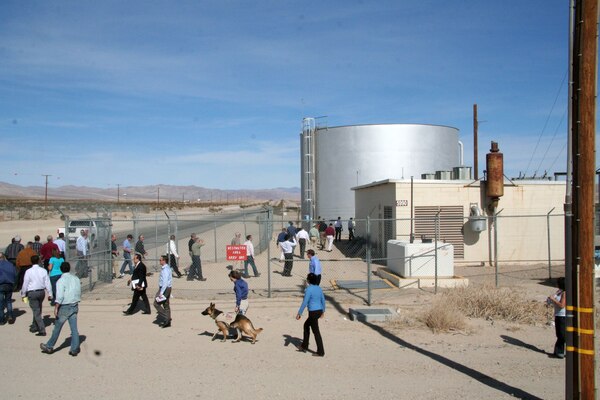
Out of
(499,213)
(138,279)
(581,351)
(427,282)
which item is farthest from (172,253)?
(581,351)

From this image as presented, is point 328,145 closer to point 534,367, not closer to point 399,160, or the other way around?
point 399,160

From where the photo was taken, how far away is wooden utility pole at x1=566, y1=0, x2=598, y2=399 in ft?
17.8

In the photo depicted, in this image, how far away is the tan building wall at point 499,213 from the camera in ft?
63.0

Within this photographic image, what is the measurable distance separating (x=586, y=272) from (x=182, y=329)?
722cm

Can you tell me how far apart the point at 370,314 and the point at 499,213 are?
35.9 ft

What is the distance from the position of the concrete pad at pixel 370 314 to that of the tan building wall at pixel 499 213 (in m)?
8.01

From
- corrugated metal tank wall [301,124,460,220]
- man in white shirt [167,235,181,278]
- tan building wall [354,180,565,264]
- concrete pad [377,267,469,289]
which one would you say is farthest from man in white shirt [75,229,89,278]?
corrugated metal tank wall [301,124,460,220]

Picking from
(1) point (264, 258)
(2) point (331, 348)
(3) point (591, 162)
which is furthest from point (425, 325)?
(1) point (264, 258)

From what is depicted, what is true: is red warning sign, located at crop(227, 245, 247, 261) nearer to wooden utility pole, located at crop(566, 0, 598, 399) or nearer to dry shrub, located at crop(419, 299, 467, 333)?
dry shrub, located at crop(419, 299, 467, 333)

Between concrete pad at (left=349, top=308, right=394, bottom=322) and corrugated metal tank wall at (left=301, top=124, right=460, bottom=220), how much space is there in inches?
1056

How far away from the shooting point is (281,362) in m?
8.01

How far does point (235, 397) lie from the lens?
6562 millimetres


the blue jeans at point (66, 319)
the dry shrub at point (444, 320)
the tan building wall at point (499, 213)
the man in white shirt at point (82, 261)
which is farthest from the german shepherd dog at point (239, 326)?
the tan building wall at point (499, 213)

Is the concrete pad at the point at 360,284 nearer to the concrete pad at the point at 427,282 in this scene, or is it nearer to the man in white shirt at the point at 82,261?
the concrete pad at the point at 427,282
